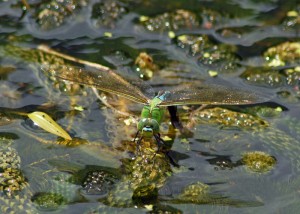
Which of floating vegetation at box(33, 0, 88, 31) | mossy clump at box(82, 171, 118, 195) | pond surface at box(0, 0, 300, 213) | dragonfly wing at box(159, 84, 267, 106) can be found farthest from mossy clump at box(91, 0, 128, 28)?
mossy clump at box(82, 171, 118, 195)

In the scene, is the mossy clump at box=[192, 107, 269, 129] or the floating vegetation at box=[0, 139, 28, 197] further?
the mossy clump at box=[192, 107, 269, 129]

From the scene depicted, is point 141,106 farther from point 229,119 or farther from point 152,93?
point 229,119

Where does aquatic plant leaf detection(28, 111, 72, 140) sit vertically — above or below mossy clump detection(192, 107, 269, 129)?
below

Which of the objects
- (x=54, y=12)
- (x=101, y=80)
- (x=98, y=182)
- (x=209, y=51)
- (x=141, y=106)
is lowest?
(x=98, y=182)

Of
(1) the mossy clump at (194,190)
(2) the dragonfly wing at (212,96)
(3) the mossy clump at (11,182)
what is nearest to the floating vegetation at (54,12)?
(2) the dragonfly wing at (212,96)

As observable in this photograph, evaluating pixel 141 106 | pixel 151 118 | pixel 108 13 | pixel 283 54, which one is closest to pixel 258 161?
pixel 151 118

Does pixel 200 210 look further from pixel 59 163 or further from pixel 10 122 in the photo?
pixel 10 122

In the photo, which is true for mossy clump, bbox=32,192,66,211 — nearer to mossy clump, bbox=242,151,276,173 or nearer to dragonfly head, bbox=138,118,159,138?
dragonfly head, bbox=138,118,159,138

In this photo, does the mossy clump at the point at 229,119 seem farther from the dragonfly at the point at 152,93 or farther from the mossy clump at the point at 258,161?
the mossy clump at the point at 258,161
